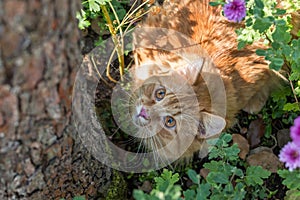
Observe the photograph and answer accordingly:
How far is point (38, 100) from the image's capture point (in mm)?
1758

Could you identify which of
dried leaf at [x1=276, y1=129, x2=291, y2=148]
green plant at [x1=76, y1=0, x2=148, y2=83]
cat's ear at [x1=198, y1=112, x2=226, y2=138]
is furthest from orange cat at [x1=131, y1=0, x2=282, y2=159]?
dried leaf at [x1=276, y1=129, x2=291, y2=148]

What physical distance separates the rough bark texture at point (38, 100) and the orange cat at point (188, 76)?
53cm

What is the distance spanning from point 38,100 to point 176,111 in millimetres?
1117

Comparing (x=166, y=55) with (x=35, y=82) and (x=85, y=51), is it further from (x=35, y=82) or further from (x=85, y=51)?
(x=35, y=82)

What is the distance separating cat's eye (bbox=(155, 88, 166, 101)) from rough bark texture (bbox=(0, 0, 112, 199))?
527 mm

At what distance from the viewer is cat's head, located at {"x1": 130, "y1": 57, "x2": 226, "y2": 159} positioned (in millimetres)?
2674

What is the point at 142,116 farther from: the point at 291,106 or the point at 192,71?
the point at 291,106

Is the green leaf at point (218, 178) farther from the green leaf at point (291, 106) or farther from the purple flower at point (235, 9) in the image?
the green leaf at point (291, 106)

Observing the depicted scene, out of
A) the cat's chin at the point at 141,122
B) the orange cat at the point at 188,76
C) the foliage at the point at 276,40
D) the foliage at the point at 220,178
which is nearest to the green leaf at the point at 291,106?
the foliage at the point at 276,40

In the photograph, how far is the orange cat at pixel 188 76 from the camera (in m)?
2.70

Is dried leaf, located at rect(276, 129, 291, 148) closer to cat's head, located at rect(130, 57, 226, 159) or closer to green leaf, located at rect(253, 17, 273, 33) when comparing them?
cat's head, located at rect(130, 57, 226, 159)

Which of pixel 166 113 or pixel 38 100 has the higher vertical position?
pixel 38 100

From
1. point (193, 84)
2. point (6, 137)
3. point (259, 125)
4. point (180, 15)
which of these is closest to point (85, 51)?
point (180, 15)

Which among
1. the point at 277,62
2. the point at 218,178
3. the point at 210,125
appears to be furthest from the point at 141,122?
the point at 277,62
